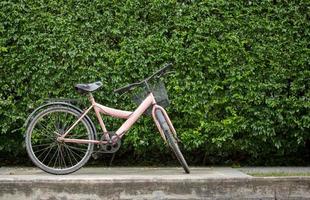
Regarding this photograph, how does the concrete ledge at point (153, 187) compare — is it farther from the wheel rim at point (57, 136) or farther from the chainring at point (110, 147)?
the wheel rim at point (57, 136)

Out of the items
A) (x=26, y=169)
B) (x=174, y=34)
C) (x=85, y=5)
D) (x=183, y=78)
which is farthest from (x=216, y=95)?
(x=26, y=169)

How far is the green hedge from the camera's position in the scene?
711 centimetres

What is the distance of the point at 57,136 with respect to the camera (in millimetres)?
6445

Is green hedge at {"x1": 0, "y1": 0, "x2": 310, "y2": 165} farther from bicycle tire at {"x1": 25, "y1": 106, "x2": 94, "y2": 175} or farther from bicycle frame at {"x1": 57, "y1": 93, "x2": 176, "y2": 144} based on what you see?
bicycle frame at {"x1": 57, "y1": 93, "x2": 176, "y2": 144}

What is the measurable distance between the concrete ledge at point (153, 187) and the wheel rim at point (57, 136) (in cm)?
57

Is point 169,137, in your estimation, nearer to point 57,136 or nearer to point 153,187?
point 153,187

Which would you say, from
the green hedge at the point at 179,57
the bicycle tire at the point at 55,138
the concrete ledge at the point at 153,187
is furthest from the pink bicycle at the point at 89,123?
the green hedge at the point at 179,57

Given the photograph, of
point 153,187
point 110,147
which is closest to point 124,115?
point 110,147

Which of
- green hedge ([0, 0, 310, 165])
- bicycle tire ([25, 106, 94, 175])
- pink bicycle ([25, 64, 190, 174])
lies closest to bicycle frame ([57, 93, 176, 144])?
pink bicycle ([25, 64, 190, 174])

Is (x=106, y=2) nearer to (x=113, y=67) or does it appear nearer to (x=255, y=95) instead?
(x=113, y=67)

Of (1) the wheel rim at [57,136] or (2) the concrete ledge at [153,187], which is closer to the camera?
(2) the concrete ledge at [153,187]

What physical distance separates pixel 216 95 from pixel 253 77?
538mm

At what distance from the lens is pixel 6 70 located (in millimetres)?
7203

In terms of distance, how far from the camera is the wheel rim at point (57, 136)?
6.50m
